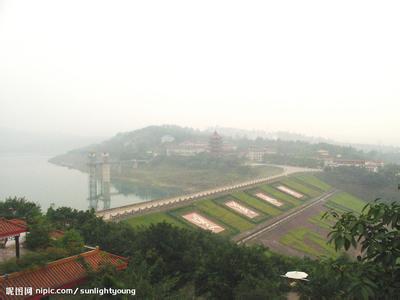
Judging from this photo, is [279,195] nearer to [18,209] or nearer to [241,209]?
[241,209]

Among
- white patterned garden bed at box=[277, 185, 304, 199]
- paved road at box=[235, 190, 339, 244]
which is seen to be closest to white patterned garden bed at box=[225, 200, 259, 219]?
paved road at box=[235, 190, 339, 244]

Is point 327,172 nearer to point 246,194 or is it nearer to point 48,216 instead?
point 246,194

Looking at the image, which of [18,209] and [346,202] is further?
[346,202]

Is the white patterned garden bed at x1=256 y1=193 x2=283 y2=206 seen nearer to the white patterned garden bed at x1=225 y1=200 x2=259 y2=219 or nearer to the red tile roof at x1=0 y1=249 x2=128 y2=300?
the white patterned garden bed at x1=225 y1=200 x2=259 y2=219

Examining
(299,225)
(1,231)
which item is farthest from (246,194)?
(1,231)

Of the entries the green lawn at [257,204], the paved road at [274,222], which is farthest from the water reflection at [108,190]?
the paved road at [274,222]

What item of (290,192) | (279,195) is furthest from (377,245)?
(290,192)
